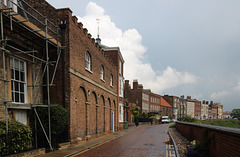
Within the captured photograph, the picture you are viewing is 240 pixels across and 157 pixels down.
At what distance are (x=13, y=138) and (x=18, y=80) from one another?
3.63m

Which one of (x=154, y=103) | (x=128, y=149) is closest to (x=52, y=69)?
(x=128, y=149)

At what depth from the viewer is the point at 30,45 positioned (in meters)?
12.2

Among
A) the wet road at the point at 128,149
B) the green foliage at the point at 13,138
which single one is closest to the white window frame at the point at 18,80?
the green foliage at the point at 13,138

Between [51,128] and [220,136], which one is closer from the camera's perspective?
[220,136]

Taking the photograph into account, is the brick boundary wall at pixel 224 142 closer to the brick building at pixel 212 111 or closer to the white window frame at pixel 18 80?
the white window frame at pixel 18 80

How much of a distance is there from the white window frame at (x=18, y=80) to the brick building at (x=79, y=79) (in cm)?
232

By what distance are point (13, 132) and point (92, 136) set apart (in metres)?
9.89

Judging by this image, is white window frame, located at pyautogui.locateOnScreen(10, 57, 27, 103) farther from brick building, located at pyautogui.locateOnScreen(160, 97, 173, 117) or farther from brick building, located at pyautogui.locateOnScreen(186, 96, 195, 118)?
brick building, located at pyautogui.locateOnScreen(186, 96, 195, 118)

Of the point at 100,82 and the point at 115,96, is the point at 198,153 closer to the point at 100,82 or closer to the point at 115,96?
the point at 100,82

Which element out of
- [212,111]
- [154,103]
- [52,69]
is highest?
[52,69]

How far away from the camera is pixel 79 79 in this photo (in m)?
15.4

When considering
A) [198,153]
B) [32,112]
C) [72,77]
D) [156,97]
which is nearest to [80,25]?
[72,77]

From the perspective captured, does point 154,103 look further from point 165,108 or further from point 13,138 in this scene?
point 13,138

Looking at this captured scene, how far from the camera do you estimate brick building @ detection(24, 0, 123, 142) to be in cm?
1373
